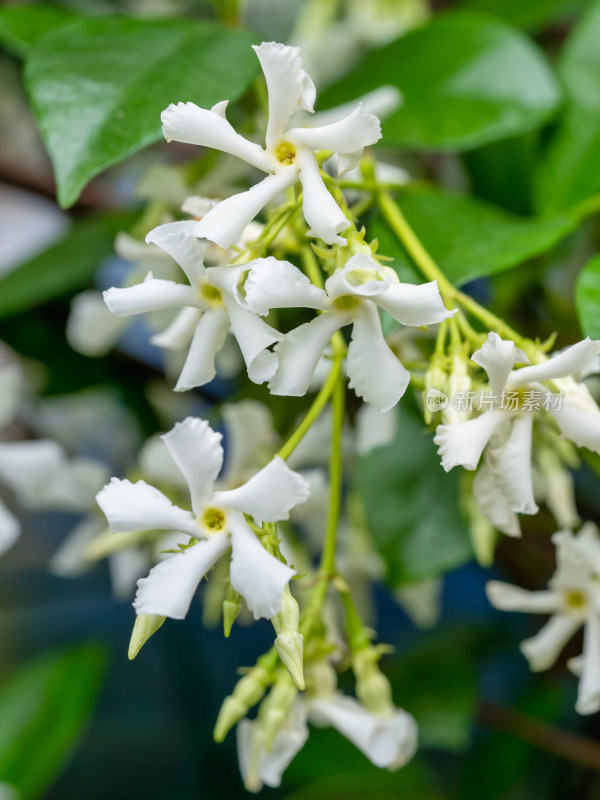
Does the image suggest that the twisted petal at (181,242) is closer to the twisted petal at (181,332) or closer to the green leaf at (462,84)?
the twisted petal at (181,332)

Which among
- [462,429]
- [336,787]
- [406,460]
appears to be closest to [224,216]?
[462,429]

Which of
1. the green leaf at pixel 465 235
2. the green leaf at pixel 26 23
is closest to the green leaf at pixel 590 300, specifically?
the green leaf at pixel 465 235

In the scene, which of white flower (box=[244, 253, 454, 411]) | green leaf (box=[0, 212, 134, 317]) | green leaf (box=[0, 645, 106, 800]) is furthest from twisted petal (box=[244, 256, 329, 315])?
green leaf (box=[0, 645, 106, 800])

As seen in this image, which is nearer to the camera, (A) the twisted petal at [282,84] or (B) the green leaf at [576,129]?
(A) the twisted petal at [282,84]

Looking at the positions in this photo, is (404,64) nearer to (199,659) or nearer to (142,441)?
(142,441)

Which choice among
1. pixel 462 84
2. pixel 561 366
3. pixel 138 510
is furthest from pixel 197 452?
pixel 462 84

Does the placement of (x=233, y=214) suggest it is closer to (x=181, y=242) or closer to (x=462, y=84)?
(x=181, y=242)
